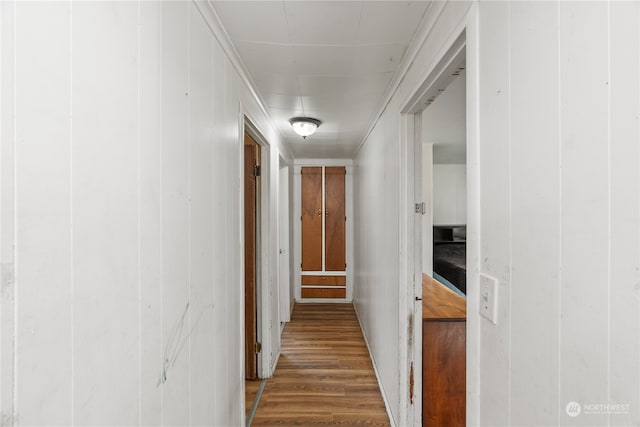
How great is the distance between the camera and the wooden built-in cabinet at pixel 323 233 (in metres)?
5.09

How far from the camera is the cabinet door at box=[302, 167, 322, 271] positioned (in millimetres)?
5098

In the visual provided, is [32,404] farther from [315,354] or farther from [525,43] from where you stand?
[315,354]

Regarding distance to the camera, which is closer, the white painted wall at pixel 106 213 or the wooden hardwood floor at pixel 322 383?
the white painted wall at pixel 106 213

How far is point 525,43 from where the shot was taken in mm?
735

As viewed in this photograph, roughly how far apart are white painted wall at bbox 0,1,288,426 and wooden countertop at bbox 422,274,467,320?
1374mm

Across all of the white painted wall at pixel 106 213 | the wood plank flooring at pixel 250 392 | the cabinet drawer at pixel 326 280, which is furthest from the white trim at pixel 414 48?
the cabinet drawer at pixel 326 280

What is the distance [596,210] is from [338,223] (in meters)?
4.58

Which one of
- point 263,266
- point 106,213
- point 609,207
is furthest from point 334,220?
point 609,207

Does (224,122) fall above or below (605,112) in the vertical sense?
above

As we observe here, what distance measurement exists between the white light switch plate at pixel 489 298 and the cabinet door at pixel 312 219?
419 cm

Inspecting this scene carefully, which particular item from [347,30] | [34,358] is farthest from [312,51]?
[34,358]

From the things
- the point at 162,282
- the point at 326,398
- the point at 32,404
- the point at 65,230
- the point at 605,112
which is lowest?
the point at 326,398

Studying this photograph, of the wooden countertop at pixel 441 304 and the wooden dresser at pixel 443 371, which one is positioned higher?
the wooden countertop at pixel 441 304

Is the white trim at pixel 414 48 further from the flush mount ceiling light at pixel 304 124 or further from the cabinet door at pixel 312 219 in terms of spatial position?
the cabinet door at pixel 312 219
